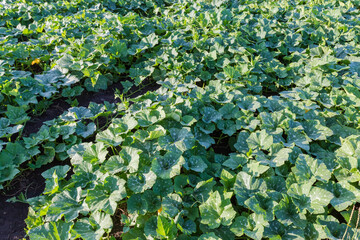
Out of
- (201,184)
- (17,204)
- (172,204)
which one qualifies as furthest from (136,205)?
(17,204)

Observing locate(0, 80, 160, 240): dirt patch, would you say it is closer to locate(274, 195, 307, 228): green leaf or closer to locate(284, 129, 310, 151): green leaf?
locate(274, 195, 307, 228): green leaf

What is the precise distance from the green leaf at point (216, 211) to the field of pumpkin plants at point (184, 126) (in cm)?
1

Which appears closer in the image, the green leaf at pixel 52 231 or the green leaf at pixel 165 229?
the green leaf at pixel 165 229

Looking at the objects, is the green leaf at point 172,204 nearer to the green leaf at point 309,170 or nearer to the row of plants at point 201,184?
the row of plants at point 201,184

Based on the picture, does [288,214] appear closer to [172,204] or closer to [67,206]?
[172,204]

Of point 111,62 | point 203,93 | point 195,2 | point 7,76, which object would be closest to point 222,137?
point 203,93

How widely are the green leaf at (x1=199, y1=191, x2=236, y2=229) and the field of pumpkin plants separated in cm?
1

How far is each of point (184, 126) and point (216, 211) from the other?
1.16 m

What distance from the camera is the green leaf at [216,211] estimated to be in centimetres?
212

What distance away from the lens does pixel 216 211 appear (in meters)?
2.20

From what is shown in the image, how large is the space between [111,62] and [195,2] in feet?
11.2

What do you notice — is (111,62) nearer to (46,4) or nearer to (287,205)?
(46,4)

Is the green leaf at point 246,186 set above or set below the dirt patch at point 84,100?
above

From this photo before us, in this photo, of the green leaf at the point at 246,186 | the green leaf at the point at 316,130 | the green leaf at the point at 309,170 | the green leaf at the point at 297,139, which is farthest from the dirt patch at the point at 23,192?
the green leaf at the point at 316,130
